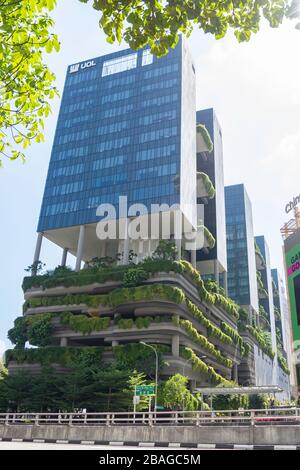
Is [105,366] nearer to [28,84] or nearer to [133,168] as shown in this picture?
[133,168]

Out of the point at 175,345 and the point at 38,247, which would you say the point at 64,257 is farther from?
the point at 175,345

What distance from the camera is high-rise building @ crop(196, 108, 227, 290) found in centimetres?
9131

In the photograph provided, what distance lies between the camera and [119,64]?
9288 centimetres

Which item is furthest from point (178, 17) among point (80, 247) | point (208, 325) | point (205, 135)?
point (205, 135)

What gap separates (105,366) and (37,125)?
51.8 meters

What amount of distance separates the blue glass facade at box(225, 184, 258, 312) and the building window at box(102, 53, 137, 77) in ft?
190

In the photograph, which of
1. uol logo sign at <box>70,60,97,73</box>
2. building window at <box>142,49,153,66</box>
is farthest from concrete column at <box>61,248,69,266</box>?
building window at <box>142,49,153,66</box>

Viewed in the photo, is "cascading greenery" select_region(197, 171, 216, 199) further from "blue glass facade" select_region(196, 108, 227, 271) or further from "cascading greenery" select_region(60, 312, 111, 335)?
"cascading greenery" select_region(60, 312, 111, 335)

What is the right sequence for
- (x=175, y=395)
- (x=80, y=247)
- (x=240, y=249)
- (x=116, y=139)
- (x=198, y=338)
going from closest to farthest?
(x=175, y=395) → (x=198, y=338) → (x=80, y=247) → (x=116, y=139) → (x=240, y=249)

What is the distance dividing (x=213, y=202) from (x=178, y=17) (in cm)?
8953

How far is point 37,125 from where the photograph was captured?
9.22 m

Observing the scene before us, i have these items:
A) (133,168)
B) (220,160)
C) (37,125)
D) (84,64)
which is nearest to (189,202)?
(133,168)

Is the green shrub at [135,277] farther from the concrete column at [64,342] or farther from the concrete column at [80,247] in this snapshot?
the concrete column at [80,247]

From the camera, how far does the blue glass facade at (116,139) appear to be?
77.6m
